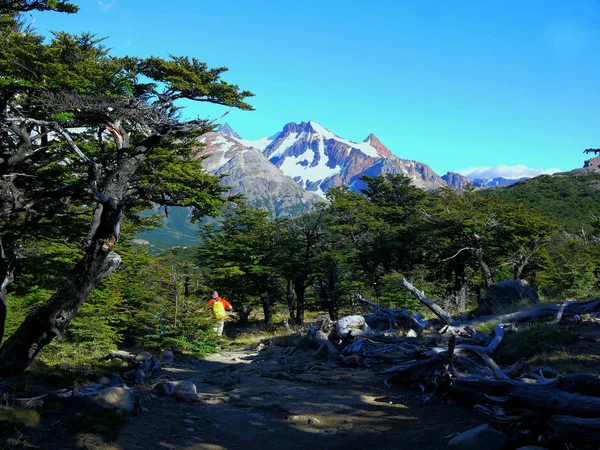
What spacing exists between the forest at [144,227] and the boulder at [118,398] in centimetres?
128

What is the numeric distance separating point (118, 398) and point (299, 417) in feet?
9.03

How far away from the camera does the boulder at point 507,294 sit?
14.5 m

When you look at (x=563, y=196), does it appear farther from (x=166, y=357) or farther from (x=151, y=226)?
(x=166, y=357)

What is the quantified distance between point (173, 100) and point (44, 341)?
6618 millimetres

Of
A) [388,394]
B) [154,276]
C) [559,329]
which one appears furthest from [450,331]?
[154,276]

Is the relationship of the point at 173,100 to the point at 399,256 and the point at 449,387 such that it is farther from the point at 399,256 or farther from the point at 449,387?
the point at 399,256

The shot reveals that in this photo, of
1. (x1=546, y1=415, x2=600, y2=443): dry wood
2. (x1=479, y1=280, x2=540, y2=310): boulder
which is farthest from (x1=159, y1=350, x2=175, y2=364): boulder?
(x1=546, y1=415, x2=600, y2=443): dry wood

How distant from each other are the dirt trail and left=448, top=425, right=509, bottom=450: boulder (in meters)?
0.40

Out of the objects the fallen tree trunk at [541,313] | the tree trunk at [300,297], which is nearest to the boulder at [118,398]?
the fallen tree trunk at [541,313]

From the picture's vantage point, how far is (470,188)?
115 ft

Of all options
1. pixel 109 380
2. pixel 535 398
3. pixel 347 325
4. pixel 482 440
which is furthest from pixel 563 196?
pixel 109 380

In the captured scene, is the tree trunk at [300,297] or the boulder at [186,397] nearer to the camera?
the boulder at [186,397]

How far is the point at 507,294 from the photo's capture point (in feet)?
48.4

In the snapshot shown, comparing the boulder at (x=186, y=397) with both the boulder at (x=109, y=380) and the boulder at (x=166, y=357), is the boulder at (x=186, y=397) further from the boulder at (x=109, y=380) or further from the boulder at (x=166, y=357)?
the boulder at (x=166, y=357)
